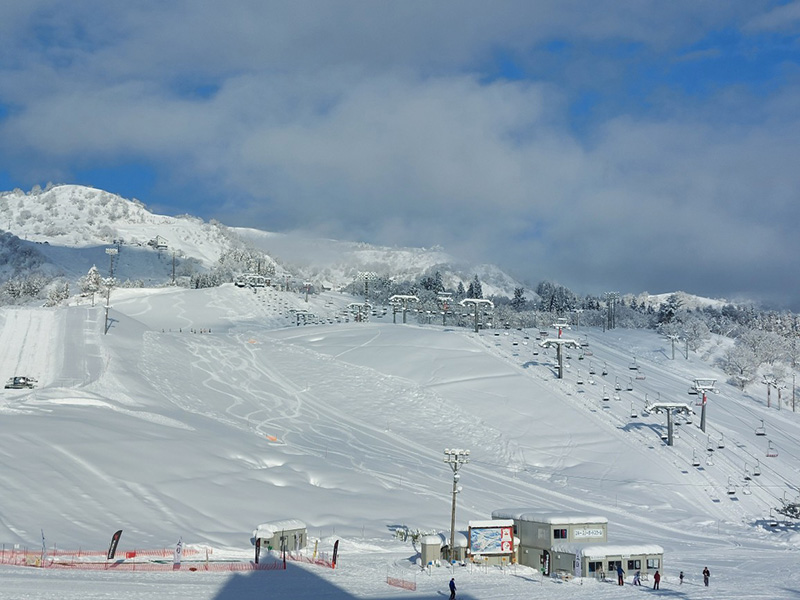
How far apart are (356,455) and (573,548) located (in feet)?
98.8

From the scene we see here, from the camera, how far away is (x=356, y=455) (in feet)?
212

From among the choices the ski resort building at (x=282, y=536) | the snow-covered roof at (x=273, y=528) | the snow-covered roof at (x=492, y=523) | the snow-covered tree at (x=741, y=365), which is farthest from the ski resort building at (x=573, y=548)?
the snow-covered tree at (x=741, y=365)

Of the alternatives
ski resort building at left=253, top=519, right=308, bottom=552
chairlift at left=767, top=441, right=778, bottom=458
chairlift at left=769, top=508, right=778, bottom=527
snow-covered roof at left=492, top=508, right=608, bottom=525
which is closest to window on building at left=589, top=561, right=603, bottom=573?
snow-covered roof at left=492, top=508, right=608, bottom=525

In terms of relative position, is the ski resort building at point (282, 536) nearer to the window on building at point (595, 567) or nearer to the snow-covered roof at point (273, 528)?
the snow-covered roof at point (273, 528)

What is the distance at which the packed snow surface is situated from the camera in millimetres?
34312

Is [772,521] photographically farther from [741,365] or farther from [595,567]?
[741,365]

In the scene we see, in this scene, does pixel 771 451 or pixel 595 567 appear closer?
pixel 595 567

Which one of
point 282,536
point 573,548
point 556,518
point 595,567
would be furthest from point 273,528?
point 595,567

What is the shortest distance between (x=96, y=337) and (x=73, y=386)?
1999 cm

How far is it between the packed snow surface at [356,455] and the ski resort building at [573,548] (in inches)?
60.5

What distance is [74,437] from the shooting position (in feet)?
166

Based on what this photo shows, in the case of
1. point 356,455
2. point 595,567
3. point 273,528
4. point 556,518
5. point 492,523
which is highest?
point 556,518

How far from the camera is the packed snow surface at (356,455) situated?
3431cm

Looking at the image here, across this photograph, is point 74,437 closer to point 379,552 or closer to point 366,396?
point 379,552
